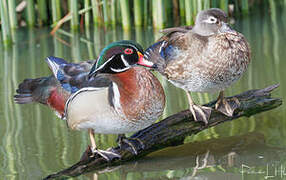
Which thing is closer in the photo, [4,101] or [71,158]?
[71,158]

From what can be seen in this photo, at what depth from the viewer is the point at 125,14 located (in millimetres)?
8953

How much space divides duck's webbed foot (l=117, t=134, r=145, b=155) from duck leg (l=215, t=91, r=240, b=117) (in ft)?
2.41

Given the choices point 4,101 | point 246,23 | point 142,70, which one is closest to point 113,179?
point 142,70

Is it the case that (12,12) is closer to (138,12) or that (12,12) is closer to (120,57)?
(138,12)

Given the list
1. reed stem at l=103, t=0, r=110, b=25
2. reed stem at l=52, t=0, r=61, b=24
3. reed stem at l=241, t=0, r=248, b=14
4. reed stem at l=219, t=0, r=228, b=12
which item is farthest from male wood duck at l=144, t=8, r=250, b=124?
reed stem at l=241, t=0, r=248, b=14

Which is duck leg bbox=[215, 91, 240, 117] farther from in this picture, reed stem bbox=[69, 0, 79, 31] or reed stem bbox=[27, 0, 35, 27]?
reed stem bbox=[27, 0, 35, 27]

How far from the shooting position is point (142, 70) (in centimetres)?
371

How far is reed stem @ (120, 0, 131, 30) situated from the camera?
8.84m

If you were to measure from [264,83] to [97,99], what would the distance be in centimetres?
257

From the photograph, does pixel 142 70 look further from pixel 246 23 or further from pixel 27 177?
pixel 246 23

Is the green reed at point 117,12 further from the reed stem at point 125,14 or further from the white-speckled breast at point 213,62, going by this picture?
the white-speckled breast at point 213,62

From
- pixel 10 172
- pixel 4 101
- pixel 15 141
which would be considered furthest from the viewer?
pixel 4 101

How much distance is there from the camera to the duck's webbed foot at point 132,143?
400cm

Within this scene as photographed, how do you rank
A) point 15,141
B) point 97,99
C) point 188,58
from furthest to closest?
1. point 15,141
2. point 188,58
3. point 97,99
